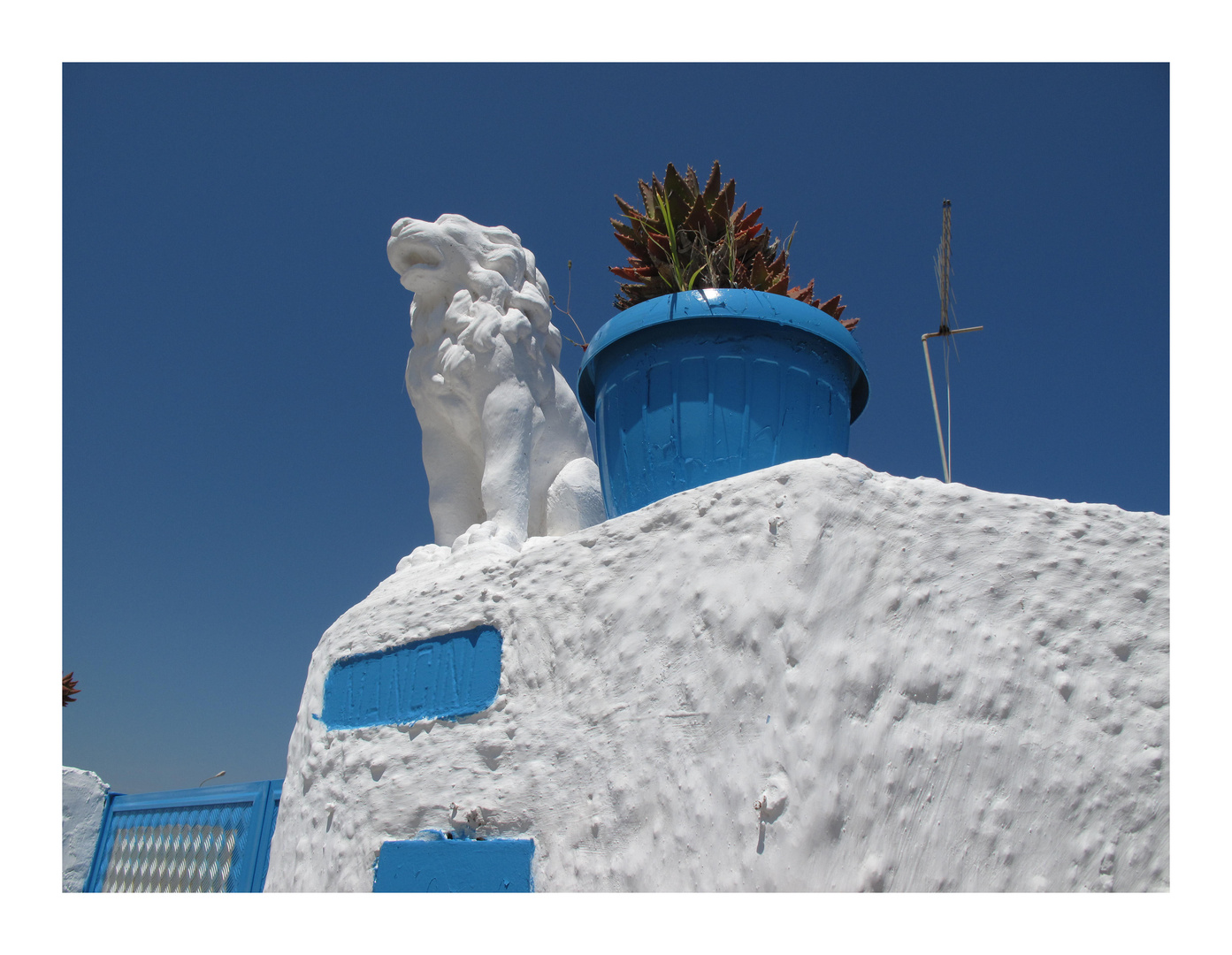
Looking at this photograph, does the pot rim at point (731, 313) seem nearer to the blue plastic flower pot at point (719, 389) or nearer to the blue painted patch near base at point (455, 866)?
the blue plastic flower pot at point (719, 389)

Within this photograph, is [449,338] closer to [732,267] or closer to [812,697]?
[732,267]

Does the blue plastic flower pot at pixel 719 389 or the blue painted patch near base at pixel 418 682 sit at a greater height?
the blue plastic flower pot at pixel 719 389

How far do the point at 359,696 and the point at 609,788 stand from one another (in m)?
0.92

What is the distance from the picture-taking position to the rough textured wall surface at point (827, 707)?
1497 mm

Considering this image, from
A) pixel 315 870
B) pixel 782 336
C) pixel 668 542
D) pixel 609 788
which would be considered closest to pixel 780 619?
pixel 668 542

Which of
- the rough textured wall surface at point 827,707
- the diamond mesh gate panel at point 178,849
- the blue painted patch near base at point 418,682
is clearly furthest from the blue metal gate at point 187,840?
the rough textured wall surface at point 827,707

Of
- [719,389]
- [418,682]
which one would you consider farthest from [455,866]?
[719,389]

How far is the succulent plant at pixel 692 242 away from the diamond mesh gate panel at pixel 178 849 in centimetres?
263

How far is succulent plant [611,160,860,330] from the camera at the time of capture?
8.18 feet

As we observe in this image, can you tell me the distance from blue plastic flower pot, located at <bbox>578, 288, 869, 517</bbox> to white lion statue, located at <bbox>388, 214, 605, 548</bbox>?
592 millimetres

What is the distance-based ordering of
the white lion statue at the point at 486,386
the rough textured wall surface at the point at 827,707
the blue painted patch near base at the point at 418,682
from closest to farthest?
the rough textured wall surface at the point at 827,707 → the blue painted patch near base at the point at 418,682 → the white lion statue at the point at 486,386

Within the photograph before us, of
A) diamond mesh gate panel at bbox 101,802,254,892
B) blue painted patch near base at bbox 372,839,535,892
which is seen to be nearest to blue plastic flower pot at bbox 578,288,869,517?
blue painted patch near base at bbox 372,839,535,892

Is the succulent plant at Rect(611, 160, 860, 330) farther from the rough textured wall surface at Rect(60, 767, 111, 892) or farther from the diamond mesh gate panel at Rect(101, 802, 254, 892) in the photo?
the rough textured wall surface at Rect(60, 767, 111, 892)

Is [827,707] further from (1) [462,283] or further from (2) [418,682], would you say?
(1) [462,283]
